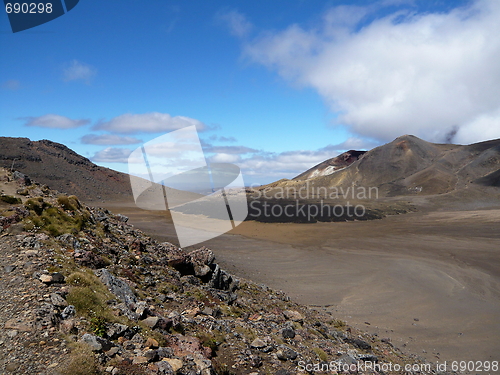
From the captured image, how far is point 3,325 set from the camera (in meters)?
4.88

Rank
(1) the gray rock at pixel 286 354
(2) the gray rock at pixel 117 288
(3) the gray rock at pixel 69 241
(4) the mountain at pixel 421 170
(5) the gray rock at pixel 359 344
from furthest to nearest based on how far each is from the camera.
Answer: (4) the mountain at pixel 421 170, (5) the gray rock at pixel 359 344, (3) the gray rock at pixel 69 241, (1) the gray rock at pixel 286 354, (2) the gray rock at pixel 117 288

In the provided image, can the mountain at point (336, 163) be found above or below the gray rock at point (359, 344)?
above

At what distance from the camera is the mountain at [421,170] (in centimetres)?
9850

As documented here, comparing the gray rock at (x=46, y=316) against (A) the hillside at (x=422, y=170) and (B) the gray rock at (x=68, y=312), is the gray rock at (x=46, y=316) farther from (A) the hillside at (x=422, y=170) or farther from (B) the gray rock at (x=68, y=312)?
(A) the hillside at (x=422, y=170)

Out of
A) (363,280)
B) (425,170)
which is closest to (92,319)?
(363,280)

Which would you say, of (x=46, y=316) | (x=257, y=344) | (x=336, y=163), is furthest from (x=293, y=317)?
(x=336, y=163)

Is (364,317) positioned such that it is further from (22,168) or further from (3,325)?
(22,168)

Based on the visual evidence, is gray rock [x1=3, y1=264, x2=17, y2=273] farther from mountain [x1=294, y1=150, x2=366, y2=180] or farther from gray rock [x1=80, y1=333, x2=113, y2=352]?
mountain [x1=294, y1=150, x2=366, y2=180]

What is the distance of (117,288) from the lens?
25.0 feet

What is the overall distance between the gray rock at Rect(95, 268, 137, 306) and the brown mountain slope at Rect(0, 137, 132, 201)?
8295 centimetres

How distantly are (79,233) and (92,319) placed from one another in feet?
18.7

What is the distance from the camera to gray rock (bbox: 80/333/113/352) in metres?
4.91

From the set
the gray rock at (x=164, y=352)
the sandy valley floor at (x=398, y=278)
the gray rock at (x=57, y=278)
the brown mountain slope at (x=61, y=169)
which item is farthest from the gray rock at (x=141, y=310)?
the brown mountain slope at (x=61, y=169)

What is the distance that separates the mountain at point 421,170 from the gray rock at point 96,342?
109103 mm
